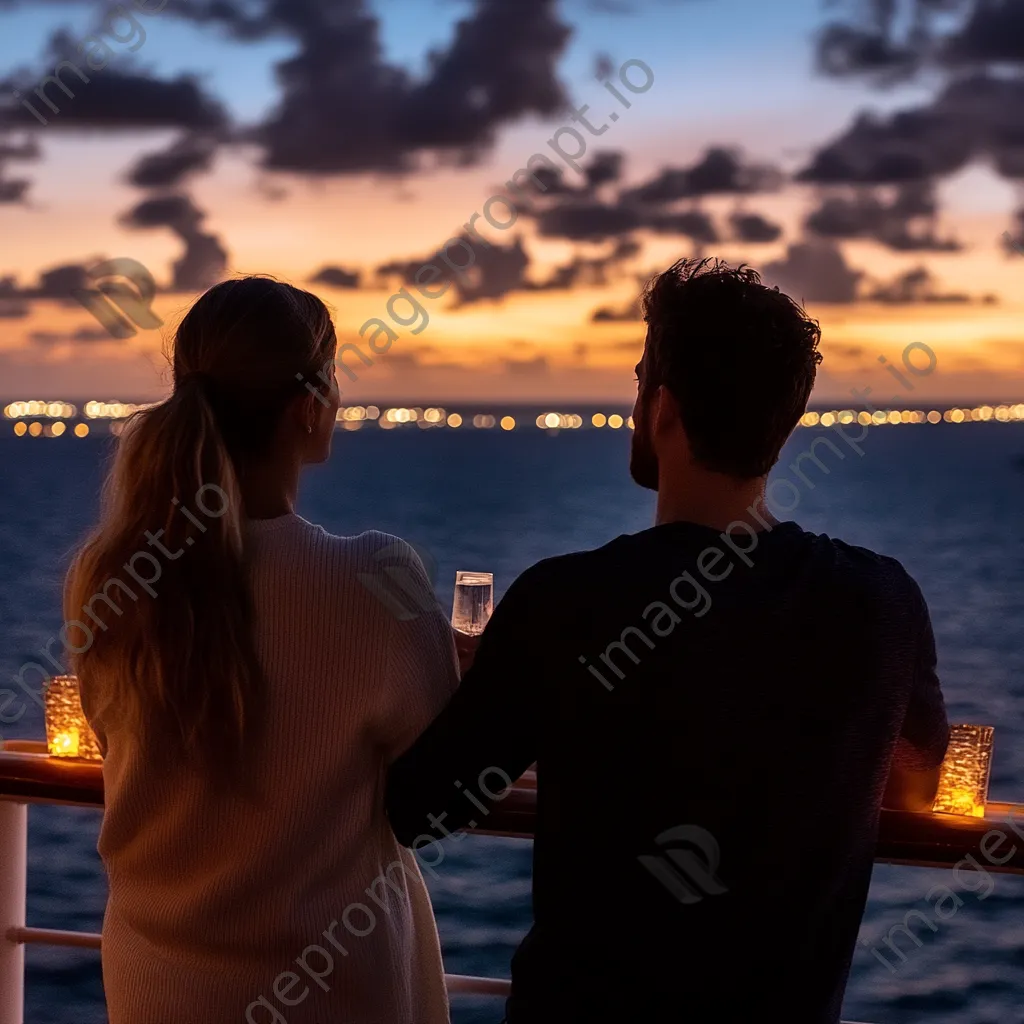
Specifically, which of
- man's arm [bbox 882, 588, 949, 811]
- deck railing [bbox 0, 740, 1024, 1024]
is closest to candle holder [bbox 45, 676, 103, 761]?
deck railing [bbox 0, 740, 1024, 1024]

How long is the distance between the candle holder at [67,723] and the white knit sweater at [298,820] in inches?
21.2

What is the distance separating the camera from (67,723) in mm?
1984

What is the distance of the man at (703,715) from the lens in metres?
1.18

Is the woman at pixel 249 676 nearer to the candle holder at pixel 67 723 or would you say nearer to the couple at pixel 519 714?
the couple at pixel 519 714

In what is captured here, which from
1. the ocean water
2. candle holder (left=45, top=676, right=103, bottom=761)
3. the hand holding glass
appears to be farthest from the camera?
the ocean water

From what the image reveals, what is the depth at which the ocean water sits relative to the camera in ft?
34.6

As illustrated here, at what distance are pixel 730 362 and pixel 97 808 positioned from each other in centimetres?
141

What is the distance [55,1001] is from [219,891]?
8578mm

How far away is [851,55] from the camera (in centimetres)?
369

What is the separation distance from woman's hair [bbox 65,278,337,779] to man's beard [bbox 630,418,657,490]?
14.8 inches

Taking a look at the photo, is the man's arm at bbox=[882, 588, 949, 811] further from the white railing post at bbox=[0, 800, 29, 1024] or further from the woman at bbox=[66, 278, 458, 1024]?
the white railing post at bbox=[0, 800, 29, 1024]

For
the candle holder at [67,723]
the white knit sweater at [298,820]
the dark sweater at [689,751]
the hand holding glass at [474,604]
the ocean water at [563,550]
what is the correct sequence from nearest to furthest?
1. the dark sweater at [689,751]
2. the white knit sweater at [298,820]
3. the hand holding glass at [474,604]
4. the candle holder at [67,723]
5. the ocean water at [563,550]
